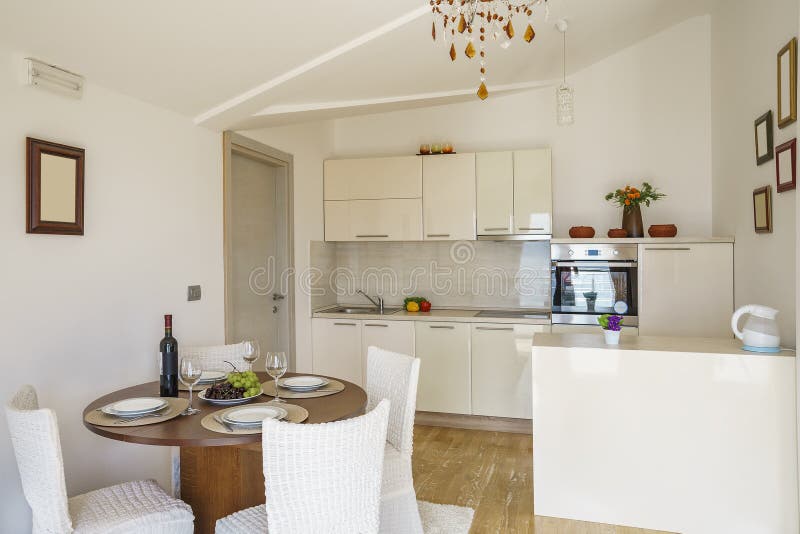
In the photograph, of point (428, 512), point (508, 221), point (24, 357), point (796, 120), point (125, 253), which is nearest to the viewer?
point (24, 357)

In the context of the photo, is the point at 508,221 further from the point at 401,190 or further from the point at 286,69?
the point at 286,69

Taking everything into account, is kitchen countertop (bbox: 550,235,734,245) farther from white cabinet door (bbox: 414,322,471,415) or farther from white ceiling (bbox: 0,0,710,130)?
white ceiling (bbox: 0,0,710,130)

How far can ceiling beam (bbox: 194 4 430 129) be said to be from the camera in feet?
9.24

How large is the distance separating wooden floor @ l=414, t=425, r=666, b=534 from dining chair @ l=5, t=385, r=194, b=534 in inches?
58.9

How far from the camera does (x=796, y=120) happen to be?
2449 millimetres

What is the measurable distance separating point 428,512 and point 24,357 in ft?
6.63

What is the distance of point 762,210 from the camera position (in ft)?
9.70

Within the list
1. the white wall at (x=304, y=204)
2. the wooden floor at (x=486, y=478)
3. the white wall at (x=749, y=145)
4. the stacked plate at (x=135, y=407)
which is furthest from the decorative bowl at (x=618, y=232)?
the stacked plate at (x=135, y=407)

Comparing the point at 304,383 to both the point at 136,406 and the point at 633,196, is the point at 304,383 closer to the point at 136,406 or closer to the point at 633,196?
the point at 136,406

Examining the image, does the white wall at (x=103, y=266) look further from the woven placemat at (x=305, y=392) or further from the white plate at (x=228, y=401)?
the woven placemat at (x=305, y=392)

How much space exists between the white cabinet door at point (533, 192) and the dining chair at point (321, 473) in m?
2.88

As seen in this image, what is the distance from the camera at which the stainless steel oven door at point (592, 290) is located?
12.9 feet

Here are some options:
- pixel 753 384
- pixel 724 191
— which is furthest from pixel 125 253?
pixel 724 191

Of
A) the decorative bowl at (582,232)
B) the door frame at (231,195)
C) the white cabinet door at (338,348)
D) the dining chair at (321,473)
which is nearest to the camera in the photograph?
the dining chair at (321,473)
